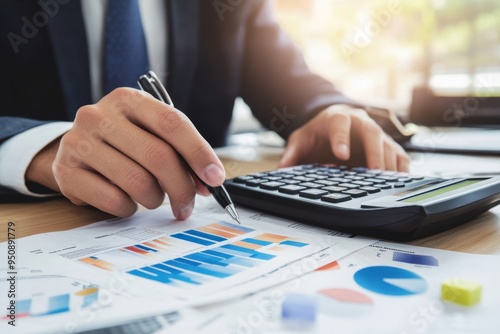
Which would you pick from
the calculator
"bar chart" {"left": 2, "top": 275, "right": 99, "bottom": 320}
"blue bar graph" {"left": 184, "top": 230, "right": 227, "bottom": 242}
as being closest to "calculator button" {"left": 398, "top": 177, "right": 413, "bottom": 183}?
the calculator

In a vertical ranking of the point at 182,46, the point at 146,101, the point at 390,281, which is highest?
the point at 182,46

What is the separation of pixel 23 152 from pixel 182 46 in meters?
0.43

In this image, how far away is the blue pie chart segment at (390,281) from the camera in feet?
0.89

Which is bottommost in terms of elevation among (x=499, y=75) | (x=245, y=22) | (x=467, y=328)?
(x=467, y=328)

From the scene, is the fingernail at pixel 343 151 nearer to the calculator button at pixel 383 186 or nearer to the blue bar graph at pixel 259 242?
the calculator button at pixel 383 186

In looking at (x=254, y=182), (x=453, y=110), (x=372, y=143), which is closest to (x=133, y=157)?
(x=254, y=182)

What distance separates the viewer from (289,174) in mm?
523

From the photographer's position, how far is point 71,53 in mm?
739

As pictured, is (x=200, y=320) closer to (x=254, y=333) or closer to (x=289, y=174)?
(x=254, y=333)

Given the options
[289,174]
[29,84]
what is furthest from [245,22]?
[289,174]

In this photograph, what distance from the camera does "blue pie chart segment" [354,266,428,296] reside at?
0.89 ft

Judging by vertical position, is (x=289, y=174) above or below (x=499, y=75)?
below

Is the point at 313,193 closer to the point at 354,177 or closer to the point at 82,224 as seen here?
the point at 354,177

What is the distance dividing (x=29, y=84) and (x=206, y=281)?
64cm
